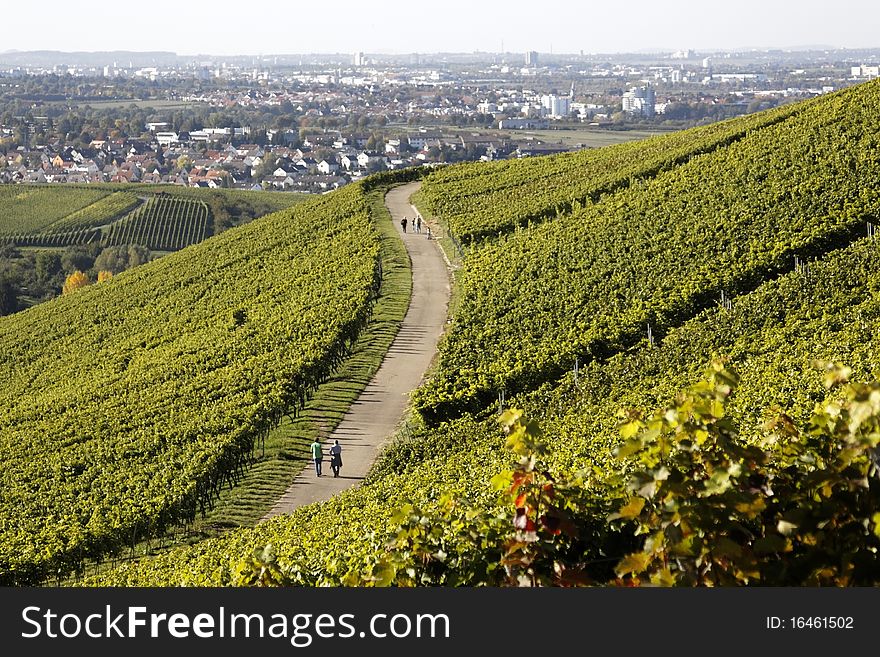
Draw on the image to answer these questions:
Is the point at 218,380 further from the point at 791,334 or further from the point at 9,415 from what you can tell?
the point at 791,334

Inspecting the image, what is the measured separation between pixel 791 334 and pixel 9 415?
2290 cm

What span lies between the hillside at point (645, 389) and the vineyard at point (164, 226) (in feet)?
203

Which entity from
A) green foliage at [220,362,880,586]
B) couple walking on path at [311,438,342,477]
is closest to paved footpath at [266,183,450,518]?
couple walking on path at [311,438,342,477]

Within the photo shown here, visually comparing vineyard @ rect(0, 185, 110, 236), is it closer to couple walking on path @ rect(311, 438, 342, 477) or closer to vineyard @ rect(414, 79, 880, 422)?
vineyard @ rect(414, 79, 880, 422)

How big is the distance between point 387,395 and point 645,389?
721 centimetres

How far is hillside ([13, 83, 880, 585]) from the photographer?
5.46 metres

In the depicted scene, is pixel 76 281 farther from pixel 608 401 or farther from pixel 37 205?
pixel 608 401

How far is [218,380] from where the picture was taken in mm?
28781

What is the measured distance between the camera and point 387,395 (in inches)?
1029

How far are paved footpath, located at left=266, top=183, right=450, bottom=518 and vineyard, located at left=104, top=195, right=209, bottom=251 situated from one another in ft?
264

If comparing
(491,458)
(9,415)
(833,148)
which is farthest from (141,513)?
(833,148)

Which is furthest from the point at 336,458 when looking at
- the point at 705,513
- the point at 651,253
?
the point at 705,513

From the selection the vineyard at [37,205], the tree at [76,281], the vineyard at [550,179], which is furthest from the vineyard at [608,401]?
the vineyard at [37,205]

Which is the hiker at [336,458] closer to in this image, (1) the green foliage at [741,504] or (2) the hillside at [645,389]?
(2) the hillside at [645,389]
